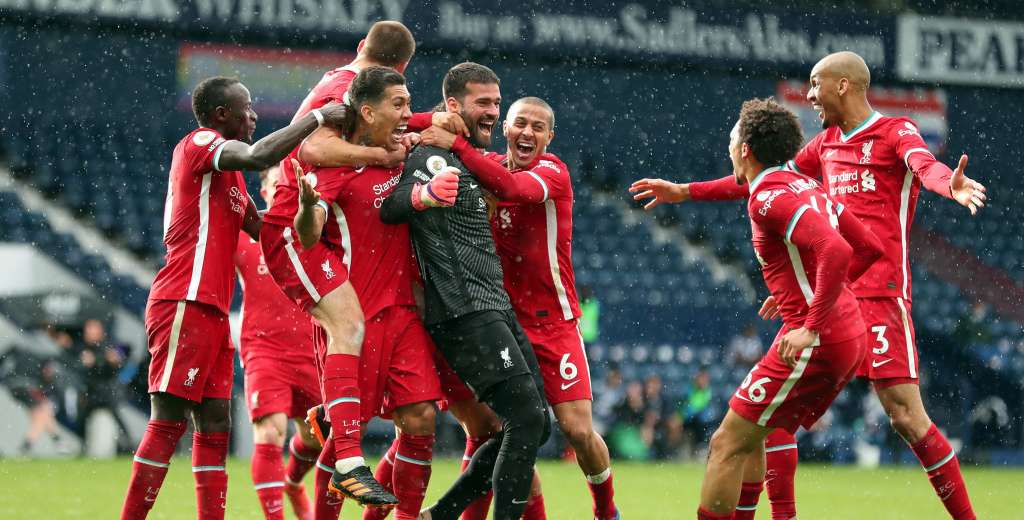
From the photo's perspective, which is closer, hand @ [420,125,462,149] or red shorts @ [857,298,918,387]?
hand @ [420,125,462,149]

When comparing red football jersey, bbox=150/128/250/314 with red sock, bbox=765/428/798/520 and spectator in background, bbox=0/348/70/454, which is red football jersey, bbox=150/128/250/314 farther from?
spectator in background, bbox=0/348/70/454

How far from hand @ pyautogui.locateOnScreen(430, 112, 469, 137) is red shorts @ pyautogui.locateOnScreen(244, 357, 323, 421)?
2285 mm

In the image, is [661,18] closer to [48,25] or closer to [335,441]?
[48,25]

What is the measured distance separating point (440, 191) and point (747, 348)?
13027 millimetres

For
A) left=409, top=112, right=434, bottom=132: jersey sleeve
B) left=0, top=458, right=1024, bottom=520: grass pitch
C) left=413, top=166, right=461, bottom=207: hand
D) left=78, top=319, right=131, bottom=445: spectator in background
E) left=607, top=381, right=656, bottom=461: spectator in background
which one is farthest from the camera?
left=607, top=381, right=656, bottom=461: spectator in background

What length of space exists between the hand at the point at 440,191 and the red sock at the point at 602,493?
156 centimetres

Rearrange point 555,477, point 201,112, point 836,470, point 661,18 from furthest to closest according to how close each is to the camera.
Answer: point 661,18, point 836,470, point 555,477, point 201,112

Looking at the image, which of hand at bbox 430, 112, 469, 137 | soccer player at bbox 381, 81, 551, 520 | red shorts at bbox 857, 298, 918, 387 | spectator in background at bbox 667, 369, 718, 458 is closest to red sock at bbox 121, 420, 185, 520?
soccer player at bbox 381, 81, 551, 520

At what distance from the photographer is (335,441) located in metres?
5.26

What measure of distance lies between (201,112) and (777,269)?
2.83 m

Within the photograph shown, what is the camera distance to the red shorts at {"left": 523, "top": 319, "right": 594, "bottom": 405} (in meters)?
5.93

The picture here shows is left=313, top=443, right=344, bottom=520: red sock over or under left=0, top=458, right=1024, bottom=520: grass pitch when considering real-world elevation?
over

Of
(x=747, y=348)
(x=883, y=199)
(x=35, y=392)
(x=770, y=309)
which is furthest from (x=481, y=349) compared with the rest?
(x=747, y=348)

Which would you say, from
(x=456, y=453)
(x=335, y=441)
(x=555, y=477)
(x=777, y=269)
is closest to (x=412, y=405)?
(x=335, y=441)
